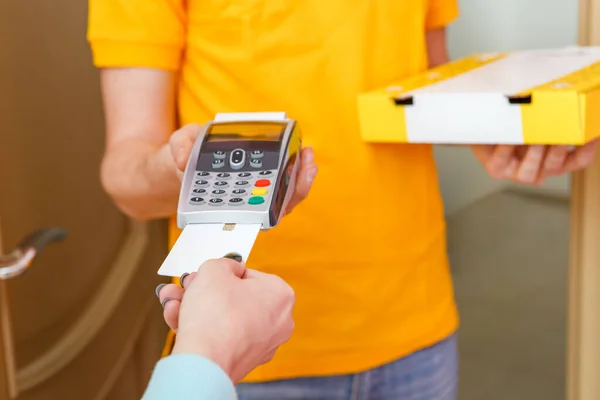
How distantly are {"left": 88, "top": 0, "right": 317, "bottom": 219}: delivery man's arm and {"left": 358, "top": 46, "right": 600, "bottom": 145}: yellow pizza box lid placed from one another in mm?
164

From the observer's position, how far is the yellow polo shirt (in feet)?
1.89

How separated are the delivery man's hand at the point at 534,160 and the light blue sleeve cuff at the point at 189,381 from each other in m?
0.35

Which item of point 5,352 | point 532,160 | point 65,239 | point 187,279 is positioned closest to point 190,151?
point 187,279

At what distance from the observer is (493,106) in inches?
20.3

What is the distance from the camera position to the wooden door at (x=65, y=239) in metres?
0.81

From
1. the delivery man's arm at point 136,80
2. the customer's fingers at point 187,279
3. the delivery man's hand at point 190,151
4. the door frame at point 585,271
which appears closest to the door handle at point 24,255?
the delivery man's arm at point 136,80

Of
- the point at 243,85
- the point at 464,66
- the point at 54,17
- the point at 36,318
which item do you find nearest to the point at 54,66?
the point at 54,17

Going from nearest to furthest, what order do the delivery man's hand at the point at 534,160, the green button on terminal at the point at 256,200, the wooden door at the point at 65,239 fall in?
the green button on terminal at the point at 256,200 → the delivery man's hand at the point at 534,160 → the wooden door at the point at 65,239

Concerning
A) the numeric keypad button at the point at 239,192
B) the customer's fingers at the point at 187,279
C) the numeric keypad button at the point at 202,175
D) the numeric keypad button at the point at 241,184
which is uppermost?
the numeric keypad button at the point at 202,175

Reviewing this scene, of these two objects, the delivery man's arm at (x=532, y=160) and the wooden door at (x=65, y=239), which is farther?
the wooden door at (x=65, y=239)

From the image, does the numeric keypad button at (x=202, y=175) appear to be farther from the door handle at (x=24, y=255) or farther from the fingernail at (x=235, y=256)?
the door handle at (x=24, y=255)

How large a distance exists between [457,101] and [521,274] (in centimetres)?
142

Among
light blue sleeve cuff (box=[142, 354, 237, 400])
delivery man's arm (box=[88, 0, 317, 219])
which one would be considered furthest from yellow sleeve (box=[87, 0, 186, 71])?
light blue sleeve cuff (box=[142, 354, 237, 400])

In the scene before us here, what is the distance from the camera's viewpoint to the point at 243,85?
583mm
